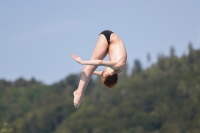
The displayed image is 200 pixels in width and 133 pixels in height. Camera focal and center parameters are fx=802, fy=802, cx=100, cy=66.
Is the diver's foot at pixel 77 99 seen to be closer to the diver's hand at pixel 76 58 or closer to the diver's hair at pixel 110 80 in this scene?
the diver's hair at pixel 110 80

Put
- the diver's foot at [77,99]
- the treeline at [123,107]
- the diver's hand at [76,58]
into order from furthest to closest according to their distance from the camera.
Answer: the treeline at [123,107] < the diver's foot at [77,99] < the diver's hand at [76,58]

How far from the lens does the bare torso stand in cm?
2166

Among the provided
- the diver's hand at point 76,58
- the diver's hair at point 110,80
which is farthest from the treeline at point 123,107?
the diver's hand at point 76,58

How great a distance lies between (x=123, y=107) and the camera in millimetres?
175375

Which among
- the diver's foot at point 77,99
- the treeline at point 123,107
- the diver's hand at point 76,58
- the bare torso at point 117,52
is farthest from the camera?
the treeline at point 123,107

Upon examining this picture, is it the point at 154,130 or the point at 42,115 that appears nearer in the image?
the point at 154,130

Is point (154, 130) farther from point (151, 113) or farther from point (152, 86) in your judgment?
point (152, 86)

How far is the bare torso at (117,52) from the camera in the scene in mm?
21661

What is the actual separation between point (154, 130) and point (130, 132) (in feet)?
16.0

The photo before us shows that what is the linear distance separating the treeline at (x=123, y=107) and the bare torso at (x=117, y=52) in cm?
12246

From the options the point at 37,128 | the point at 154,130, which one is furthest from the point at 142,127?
the point at 37,128

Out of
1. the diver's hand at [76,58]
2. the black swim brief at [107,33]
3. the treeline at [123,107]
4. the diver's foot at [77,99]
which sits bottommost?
the diver's foot at [77,99]

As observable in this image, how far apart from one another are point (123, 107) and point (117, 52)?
154 m

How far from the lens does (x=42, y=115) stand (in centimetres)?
17662
